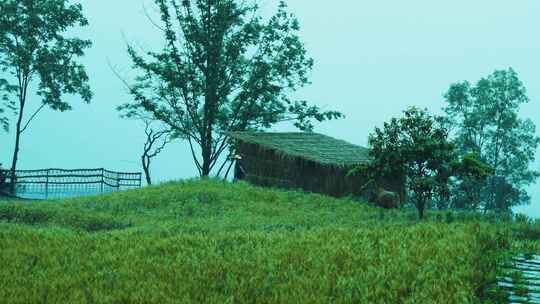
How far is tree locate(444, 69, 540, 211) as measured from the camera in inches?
1585

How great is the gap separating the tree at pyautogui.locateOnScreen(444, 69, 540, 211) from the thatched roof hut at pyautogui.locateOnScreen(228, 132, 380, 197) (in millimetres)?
10895

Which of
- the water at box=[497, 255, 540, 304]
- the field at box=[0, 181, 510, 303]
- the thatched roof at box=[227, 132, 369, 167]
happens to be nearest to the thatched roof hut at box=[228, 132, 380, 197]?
the thatched roof at box=[227, 132, 369, 167]

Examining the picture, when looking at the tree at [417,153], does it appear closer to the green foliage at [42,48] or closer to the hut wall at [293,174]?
the hut wall at [293,174]

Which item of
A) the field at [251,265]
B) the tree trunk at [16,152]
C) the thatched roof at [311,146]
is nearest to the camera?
the field at [251,265]

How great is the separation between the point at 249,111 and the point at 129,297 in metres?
30.3

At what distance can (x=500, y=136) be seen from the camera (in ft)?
133

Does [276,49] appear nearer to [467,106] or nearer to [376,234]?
[467,106]

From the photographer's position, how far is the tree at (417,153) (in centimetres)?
2275

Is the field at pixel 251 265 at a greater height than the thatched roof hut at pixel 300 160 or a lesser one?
lesser

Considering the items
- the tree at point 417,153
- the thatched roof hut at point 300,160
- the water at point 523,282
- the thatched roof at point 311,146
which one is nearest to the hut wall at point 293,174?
the thatched roof hut at point 300,160

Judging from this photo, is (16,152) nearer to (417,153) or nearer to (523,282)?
(417,153)

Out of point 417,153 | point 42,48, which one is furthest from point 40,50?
point 417,153

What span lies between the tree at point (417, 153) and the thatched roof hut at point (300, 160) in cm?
417

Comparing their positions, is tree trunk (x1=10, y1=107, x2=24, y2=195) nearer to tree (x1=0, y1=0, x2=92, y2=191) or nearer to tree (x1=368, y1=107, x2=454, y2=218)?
tree (x1=0, y1=0, x2=92, y2=191)
